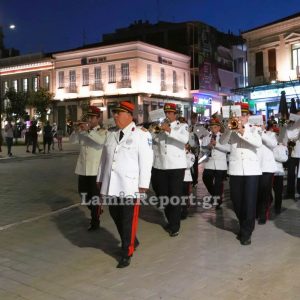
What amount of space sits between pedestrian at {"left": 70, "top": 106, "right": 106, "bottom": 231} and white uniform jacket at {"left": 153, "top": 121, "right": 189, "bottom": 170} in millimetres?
938

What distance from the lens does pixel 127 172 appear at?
555 centimetres

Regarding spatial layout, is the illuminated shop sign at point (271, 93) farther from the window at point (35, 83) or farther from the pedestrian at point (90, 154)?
the pedestrian at point (90, 154)

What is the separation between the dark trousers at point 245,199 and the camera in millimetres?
6383

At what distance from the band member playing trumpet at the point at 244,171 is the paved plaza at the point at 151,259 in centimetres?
33

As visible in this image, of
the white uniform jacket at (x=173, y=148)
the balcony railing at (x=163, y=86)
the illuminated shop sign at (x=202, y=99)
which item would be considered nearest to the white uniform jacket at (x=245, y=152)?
the white uniform jacket at (x=173, y=148)

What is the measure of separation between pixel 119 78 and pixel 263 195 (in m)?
38.9

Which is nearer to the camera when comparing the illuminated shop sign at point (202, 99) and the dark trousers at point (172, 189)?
the dark trousers at point (172, 189)

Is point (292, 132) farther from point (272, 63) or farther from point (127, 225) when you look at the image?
point (272, 63)

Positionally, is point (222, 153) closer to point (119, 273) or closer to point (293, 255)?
point (293, 255)

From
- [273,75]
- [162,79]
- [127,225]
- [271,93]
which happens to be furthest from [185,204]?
[162,79]

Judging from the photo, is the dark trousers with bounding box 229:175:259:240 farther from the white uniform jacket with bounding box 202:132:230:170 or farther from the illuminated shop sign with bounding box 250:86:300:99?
the illuminated shop sign with bounding box 250:86:300:99

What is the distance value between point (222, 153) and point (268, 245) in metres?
3.20

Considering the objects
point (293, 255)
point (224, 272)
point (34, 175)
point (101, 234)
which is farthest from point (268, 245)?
point (34, 175)

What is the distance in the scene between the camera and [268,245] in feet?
20.4
